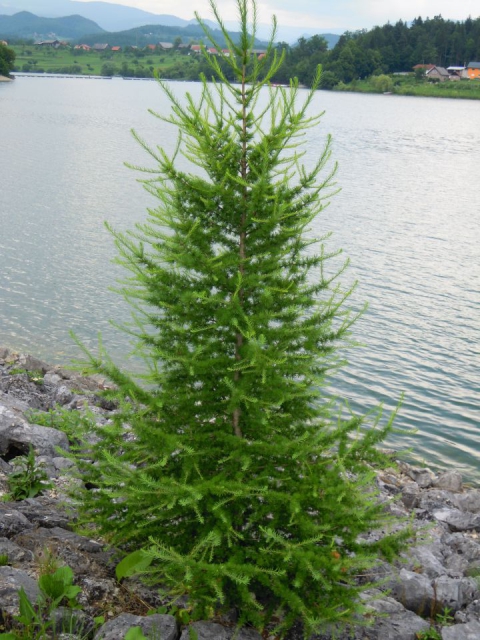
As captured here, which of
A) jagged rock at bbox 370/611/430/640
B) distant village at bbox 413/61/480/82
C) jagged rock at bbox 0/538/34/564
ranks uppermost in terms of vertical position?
distant village at bbox 413/61/480/82

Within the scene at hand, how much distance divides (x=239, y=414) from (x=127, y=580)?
1.96 metres

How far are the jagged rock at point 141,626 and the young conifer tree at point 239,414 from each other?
422 mm

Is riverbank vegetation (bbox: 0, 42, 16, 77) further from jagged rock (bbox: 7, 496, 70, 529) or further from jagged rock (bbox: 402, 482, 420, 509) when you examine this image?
jagged rock (bbox: 7, 496, 70, 529)

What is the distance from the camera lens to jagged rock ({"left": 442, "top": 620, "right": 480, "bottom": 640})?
6.93 metres

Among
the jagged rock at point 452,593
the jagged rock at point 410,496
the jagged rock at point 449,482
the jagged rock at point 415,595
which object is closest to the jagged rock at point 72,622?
the jagged rock at point 415,595

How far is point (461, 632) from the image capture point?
6980 mm

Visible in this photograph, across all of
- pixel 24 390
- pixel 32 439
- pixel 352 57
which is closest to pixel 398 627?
pixel 32 439

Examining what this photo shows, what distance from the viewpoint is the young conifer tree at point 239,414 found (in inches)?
261

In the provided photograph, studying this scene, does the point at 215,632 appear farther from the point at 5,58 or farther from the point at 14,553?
the point at 5,58

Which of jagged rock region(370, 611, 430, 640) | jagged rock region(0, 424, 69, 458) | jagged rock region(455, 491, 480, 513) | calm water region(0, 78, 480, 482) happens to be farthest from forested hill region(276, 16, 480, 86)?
jagged rock region(370, 611, 430, 640)

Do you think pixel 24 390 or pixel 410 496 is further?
pixel 24 390

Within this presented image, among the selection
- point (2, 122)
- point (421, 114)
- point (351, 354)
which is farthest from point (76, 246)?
point (421, 114)

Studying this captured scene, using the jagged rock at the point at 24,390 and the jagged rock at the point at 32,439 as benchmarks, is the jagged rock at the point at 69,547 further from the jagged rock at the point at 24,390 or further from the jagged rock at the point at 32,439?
the jagged rock at the point at 24,390

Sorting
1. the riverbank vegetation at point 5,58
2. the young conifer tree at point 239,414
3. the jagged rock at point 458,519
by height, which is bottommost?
the jagged rock at point 458,519
